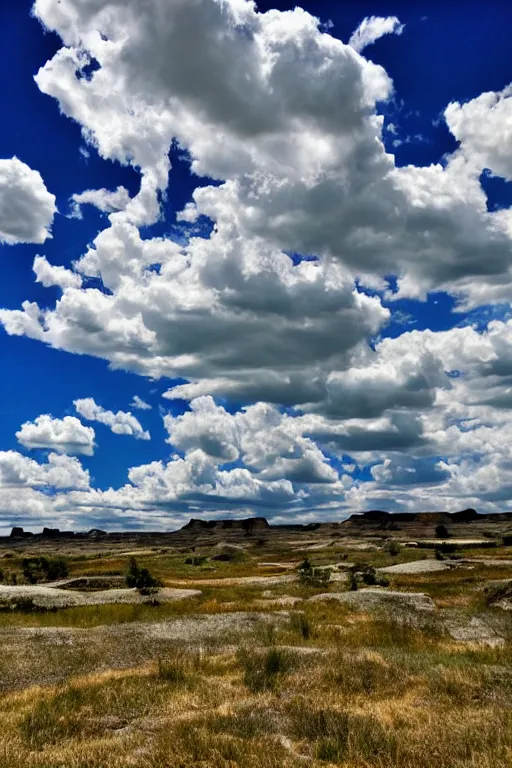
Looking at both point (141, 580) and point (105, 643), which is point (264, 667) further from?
point (141, 580)

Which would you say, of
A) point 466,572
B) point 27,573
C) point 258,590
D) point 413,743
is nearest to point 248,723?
point 413,743

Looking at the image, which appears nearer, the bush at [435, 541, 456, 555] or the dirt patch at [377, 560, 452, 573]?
the dirt patch at [377, 560, 452, 573]

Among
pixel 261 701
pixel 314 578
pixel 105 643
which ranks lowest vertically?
pixel 314 578

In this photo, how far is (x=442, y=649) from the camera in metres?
24.8

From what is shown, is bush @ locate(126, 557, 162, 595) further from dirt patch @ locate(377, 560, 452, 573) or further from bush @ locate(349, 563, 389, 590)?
dirt patch @ locate(377, 560, 452, 573)

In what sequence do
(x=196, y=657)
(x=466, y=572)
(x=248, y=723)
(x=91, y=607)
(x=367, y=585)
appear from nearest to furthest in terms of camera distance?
(x=248, y=723) < (x=196, y=657) < (x=91, y=607) < (x=367, y=585) < (x=466, y=572)

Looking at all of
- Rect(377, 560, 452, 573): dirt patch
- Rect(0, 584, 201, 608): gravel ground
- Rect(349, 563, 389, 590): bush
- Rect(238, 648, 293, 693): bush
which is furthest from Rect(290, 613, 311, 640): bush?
Rect(377, 560, 452, 573): dirt patch

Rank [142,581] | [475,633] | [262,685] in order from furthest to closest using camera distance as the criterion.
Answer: [142,581] → [475,633] → [262,685]

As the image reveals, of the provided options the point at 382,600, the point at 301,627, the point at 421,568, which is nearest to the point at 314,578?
the point at 421,568

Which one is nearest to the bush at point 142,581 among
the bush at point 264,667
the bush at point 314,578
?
the bush at point 314,578

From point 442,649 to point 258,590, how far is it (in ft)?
96.7

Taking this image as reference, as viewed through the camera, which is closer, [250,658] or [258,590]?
[250,658]

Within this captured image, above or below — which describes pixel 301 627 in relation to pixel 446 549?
above

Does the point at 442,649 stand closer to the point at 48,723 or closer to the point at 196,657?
the point at 196,657
